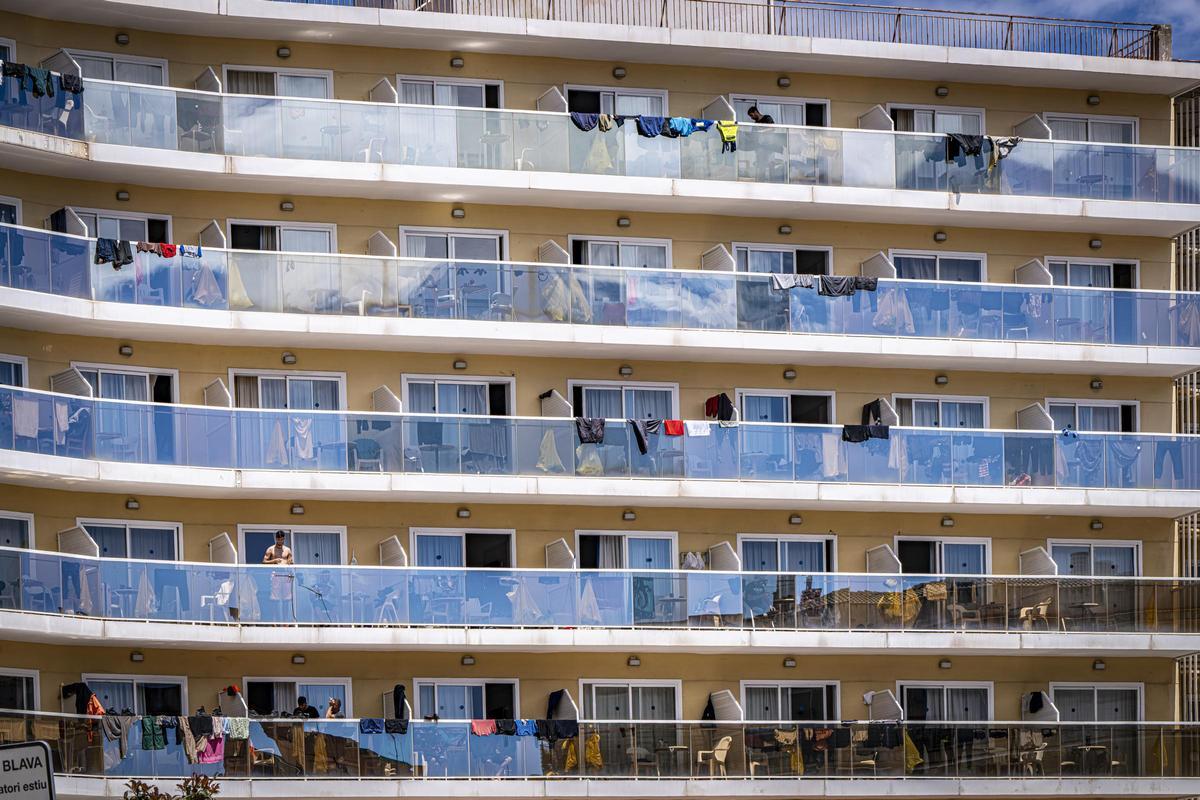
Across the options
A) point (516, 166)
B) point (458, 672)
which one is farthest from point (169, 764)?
point (516, 166)

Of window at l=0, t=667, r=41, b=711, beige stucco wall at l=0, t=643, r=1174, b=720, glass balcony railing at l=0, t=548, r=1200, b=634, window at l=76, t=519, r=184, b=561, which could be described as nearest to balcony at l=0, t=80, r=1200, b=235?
window at l=76, t=519, r=184, b=561

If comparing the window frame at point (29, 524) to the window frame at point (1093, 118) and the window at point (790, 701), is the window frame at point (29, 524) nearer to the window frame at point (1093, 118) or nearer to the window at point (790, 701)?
the window at point (790, 701)

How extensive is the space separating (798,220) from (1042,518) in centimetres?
847

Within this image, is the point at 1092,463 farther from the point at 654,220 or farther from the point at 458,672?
the point at 458,672

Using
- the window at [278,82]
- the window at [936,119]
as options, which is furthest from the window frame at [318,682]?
the window at [936,119]

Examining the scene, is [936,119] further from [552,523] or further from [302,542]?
[302,542]

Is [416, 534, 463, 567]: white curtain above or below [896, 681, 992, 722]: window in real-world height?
above

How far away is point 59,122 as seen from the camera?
4178 centimetres

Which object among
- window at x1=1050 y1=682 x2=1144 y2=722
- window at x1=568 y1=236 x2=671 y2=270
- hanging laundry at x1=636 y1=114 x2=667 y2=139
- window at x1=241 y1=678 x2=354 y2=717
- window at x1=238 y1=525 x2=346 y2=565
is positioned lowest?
window at x1=1050 y1=682 x2=1144 y2=722

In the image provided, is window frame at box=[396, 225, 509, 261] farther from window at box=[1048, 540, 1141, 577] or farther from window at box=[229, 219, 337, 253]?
window at box=[1048, 540, 1141, 577]

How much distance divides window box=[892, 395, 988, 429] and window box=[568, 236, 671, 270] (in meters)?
6.09

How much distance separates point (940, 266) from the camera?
4897 centimetres

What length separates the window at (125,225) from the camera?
143 feet

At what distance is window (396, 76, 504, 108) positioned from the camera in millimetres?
46375
